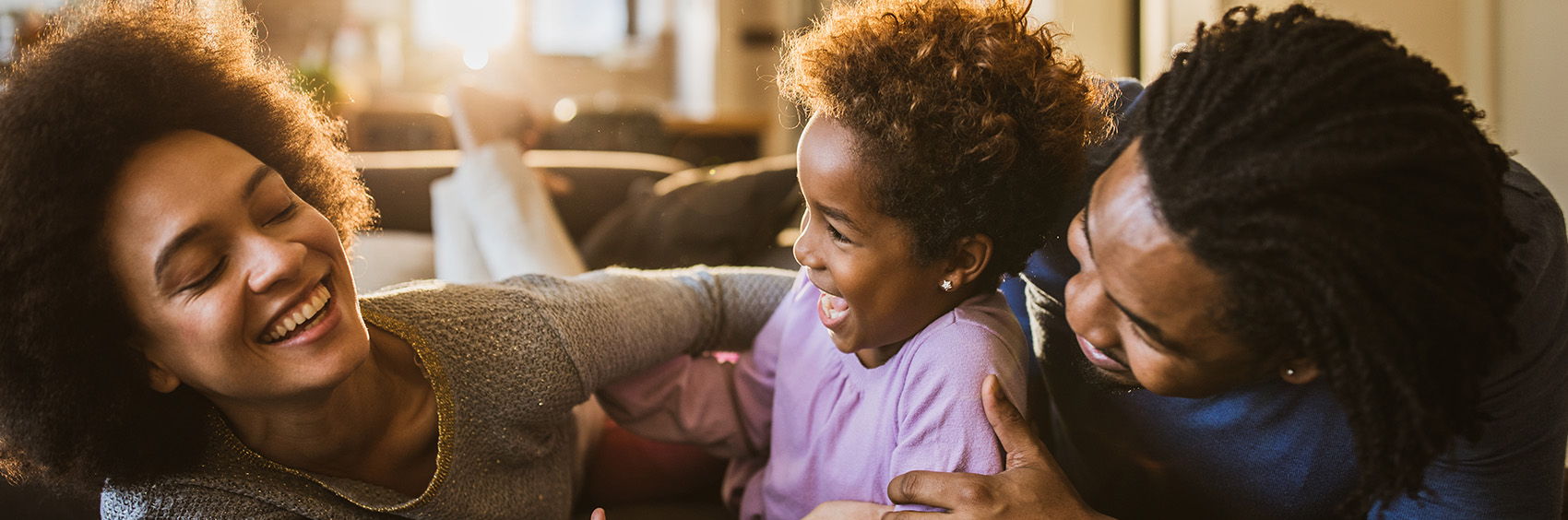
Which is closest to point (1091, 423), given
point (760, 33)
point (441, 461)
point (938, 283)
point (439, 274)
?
point (938, 283)

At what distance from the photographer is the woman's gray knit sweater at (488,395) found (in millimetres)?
821

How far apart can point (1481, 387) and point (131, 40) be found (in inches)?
45.7

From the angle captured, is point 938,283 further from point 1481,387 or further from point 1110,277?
point 1481,387

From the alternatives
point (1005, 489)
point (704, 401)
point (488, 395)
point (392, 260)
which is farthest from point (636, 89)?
point (1005, 489)

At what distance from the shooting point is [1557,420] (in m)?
0.72

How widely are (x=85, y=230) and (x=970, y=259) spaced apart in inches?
29.1

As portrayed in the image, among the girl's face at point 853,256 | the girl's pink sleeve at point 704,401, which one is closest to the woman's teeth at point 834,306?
the girl's face at point 853,256

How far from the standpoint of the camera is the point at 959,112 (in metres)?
0.74

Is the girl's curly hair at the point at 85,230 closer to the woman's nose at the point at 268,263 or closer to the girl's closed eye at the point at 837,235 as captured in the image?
the woman's nose at the point at 268,263

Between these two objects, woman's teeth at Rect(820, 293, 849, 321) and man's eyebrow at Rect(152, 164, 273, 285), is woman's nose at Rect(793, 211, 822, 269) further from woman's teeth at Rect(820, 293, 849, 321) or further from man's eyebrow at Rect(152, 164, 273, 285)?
man's eyebrow at Rect(152, 164, 273, 285)

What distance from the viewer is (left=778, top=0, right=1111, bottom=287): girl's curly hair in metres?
0.75

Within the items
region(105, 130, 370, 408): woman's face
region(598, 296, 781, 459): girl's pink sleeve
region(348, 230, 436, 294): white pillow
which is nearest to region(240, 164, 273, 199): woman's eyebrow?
region(105, 130, 370, 408): woman's face

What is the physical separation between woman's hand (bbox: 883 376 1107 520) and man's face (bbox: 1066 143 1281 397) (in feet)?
0.43

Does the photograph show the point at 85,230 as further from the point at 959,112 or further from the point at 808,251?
the point at 959,112
